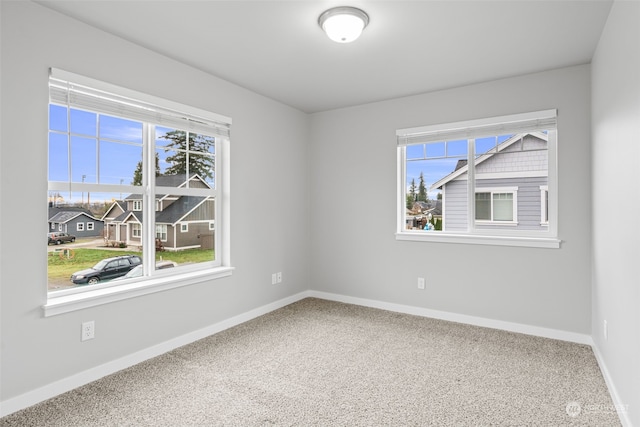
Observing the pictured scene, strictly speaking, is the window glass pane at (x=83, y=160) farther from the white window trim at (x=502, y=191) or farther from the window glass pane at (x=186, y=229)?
the white window trim at (x=502, y=191)

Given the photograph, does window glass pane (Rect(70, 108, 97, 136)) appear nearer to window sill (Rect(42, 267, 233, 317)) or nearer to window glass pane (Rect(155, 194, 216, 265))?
window glass pane (Rect(155, 194, 216, 265))

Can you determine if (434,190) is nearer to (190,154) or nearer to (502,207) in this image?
(502,207)

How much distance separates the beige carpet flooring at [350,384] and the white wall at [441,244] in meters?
0.39

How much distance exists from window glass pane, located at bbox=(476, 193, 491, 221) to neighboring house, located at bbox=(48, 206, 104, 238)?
3.45 m

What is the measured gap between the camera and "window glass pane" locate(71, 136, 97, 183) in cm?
249

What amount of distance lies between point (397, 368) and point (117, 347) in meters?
2.07

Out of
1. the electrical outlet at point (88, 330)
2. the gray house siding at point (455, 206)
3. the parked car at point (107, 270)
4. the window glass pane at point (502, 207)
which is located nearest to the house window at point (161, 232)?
the parked car at point (107, 270)

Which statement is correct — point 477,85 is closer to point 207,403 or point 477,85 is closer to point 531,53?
point 531,53

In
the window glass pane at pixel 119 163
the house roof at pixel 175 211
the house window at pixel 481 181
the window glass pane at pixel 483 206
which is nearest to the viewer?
the window glass pane at pixel 119 163

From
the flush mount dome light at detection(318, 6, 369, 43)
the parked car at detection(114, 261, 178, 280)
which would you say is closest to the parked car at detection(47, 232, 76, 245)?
the parked car at detection(114, 261, 178, 280)

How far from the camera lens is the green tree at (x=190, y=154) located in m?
3.18

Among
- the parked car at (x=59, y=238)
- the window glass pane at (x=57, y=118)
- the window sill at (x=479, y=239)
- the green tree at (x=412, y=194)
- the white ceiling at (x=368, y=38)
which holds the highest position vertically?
the white ceiling at (x=368, y=38)

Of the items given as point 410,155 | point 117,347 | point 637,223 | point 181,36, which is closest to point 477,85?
point 410,155

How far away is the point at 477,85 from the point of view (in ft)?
11.8
